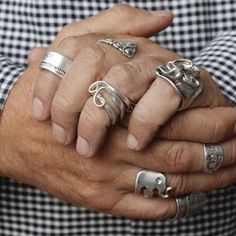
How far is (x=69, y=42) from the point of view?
0.73 meters

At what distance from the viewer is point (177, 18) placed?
909 mm

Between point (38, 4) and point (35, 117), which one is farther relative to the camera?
point (38, 4)

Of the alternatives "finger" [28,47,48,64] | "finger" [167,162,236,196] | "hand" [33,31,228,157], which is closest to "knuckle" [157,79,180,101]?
"hand" [33,31,228,157]

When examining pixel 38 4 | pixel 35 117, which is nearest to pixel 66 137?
pixel 35 117

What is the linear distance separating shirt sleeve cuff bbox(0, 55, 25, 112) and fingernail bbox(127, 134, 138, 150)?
7.0 inches

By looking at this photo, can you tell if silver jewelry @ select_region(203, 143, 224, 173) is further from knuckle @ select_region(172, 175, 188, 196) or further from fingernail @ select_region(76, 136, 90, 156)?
fingernail @ select_region(76, 136, 90, 156)

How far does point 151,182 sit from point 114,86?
126 mm

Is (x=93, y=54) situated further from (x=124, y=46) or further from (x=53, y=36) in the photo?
(x=53, y=36)

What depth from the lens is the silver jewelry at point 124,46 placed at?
73 centimetres

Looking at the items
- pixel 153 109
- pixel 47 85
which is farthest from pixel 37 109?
pixel 153 109

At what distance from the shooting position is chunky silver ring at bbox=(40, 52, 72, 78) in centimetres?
71

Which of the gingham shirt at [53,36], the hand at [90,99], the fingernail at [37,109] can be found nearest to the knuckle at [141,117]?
the hand at [90,99]

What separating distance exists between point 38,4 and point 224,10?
0.26 meters

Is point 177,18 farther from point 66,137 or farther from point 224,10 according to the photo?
point 66,137
